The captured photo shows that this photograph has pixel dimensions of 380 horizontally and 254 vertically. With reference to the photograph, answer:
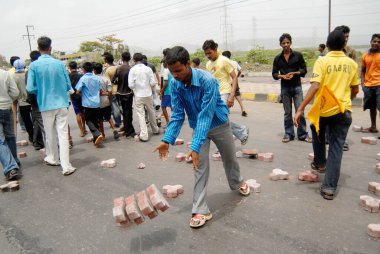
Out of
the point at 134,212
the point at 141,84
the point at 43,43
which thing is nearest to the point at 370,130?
the point at 141,84

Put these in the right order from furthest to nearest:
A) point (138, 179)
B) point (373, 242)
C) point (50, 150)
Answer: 1. point (50, 150)
2. point (138, 179)
3. point (373, 242)

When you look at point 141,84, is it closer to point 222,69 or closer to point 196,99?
point 222,69

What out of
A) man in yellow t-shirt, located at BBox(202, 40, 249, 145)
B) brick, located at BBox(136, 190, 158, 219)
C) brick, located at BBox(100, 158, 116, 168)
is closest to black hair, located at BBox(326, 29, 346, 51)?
man in yellow t-shirt, located at BBox(202, 40, 249, 145)

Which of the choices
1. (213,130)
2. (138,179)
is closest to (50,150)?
(138,179)

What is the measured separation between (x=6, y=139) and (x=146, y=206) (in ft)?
12.8

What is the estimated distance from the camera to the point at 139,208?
3.04m

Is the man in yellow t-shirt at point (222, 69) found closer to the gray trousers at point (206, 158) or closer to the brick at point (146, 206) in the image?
the gray trousers at point (206, 158)

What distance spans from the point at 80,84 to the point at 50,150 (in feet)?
5.43

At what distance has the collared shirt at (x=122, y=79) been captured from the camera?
295 inches

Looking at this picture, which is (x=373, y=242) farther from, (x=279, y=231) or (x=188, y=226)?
(x=188, y=226)

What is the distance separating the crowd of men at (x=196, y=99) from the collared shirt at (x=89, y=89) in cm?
2

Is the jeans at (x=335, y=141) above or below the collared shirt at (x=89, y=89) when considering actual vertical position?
below

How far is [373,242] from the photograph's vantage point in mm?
3012

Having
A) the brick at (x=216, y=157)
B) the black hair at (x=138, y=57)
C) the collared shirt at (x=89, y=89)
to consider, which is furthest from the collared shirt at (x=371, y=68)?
the collared shirt at (x=89, y=89)
